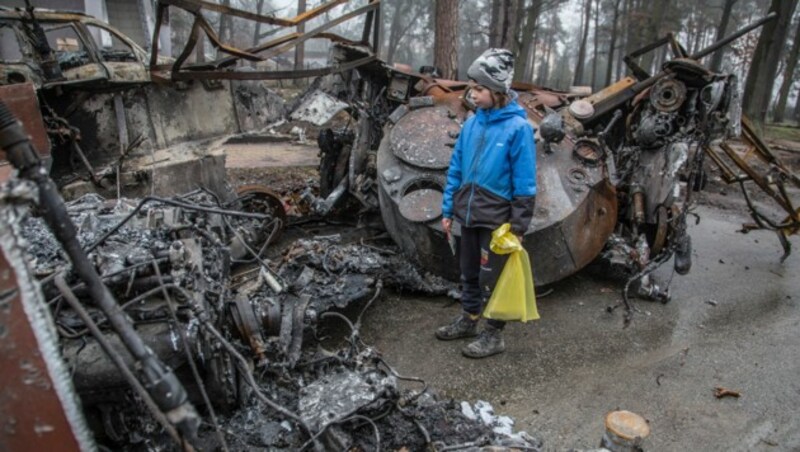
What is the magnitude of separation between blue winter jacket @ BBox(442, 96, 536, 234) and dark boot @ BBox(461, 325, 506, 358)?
2.85 ft

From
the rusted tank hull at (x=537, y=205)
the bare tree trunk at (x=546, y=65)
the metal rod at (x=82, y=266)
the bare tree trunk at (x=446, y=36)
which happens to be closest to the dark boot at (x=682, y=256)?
the rusted tank hull at (x=537, y=205)

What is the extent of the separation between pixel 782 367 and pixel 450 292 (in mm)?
2652

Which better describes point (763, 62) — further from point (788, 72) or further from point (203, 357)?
point (203, 357)

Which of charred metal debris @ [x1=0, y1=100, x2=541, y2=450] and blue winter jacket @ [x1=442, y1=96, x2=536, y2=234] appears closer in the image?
charred metal debris @ [x1=0, y1=100, x2=541, y2=450]

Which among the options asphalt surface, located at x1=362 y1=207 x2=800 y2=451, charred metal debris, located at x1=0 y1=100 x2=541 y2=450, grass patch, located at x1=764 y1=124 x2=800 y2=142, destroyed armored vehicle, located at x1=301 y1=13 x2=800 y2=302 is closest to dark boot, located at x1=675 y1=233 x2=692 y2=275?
destroyed armored vehicle, located at x1=301 y1=13 x2=800 y2=302

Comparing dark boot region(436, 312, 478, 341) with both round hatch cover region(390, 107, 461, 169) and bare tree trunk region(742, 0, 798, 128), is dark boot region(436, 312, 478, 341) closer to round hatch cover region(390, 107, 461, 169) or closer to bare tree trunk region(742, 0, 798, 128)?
round hatch cover region(390, 107, 461, 169)

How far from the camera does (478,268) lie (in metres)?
4.00

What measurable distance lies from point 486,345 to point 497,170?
1.36m

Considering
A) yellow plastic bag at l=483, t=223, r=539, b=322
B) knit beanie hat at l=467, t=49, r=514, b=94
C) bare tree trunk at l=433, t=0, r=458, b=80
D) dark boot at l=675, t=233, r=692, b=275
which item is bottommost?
dark boot at l=675, t=233, r=692, b=275

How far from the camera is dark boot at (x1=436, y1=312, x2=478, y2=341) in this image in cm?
416

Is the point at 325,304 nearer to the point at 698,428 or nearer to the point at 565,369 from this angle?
the point at 565,369

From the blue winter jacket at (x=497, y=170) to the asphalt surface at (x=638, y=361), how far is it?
3.67 feet

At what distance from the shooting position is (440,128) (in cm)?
534

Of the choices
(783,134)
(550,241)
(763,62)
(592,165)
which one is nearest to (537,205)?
(550,241)
